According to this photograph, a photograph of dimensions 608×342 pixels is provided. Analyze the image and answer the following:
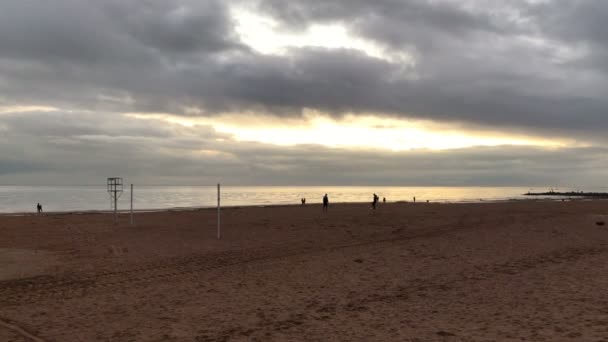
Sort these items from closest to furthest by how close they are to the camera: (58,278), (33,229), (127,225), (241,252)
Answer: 1. (58,278)
2. (241,252)
3. (33,229)
4. (127,225)

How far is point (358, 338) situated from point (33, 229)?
30.5 m

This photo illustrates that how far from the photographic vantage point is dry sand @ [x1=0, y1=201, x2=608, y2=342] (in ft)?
30.7

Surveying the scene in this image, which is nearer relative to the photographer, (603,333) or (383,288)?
(603,333)

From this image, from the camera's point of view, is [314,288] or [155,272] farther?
[155,272]

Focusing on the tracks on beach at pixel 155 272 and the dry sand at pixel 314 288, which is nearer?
the dry sand at pixel 314 288

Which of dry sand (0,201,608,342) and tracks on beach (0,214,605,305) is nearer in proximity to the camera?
dry sand (0,201,608,342)

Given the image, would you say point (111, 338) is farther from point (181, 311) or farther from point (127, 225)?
point (127, 225)

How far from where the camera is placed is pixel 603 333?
848 centimetres

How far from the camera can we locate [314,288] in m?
13.3

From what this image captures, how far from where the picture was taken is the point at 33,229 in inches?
1277

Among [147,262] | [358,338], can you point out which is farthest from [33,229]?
[358,338]

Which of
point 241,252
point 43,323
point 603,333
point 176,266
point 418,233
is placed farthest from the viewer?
→ point 418,233

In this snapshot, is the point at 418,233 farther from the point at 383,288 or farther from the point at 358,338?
the point at 358,338

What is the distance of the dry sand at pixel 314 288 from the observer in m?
9.36
